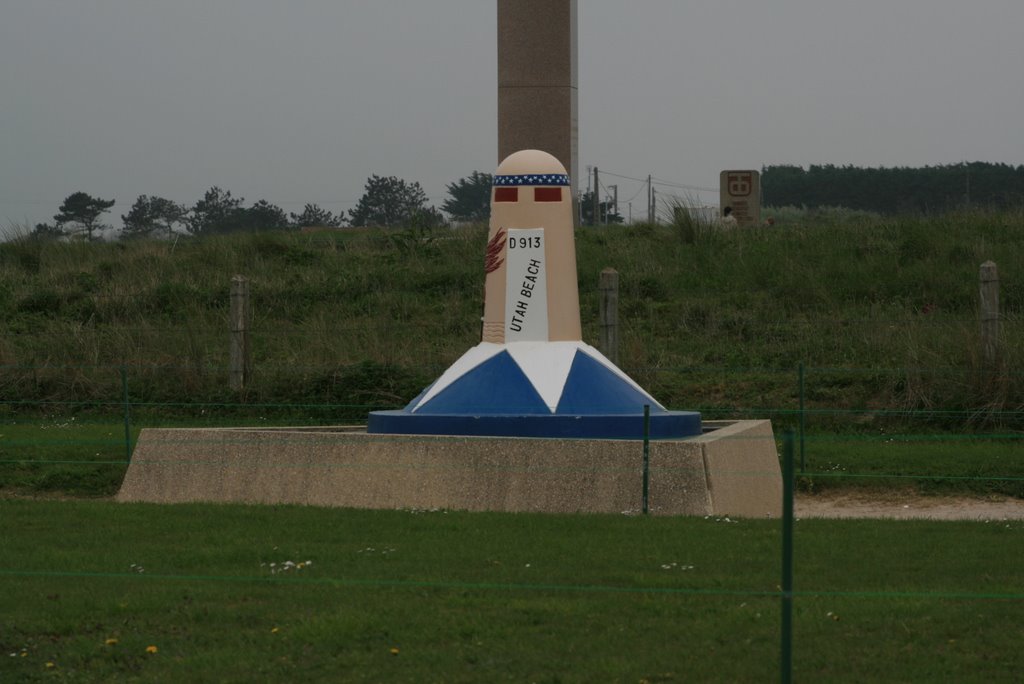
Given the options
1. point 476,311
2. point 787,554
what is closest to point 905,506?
point 787,554

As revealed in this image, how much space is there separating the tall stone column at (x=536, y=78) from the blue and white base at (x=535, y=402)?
1743cm

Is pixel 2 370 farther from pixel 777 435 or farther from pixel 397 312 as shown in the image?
pixel 777 435

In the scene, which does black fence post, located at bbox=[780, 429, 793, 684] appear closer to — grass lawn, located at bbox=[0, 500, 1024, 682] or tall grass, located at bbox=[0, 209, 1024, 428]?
grass lawn, located at bbox=[0, 500, 1024, 682]

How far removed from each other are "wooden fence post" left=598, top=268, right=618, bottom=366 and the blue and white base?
6.75 meters

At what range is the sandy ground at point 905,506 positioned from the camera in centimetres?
1490

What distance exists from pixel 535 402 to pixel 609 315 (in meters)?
7.73

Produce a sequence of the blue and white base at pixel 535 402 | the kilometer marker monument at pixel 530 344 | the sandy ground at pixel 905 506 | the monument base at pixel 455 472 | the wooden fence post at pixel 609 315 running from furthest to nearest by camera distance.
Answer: the wooden fence post at pixel 609 315
the sandy ground at pixel 905 506
the kilometer marker monument at pixel 530 344
the blue and white base at pixel 535 402
the monument base at pixel 455 472

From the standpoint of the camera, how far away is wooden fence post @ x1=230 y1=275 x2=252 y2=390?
22.5 m

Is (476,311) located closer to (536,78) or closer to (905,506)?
(536,78)

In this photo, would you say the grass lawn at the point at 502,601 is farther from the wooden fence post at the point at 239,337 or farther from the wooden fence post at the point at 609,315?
the wooden fence post at the point at 239,337

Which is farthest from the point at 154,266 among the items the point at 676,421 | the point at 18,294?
the point at 676,421

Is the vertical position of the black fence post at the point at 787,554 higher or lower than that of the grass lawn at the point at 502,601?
higher

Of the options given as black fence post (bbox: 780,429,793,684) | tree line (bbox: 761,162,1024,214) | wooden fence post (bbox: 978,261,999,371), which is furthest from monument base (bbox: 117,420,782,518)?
tree line (bbox: 761,162,1024,214)

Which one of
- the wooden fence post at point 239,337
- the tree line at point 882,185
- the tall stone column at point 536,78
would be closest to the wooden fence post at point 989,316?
the wooden fence post at point 239,337
